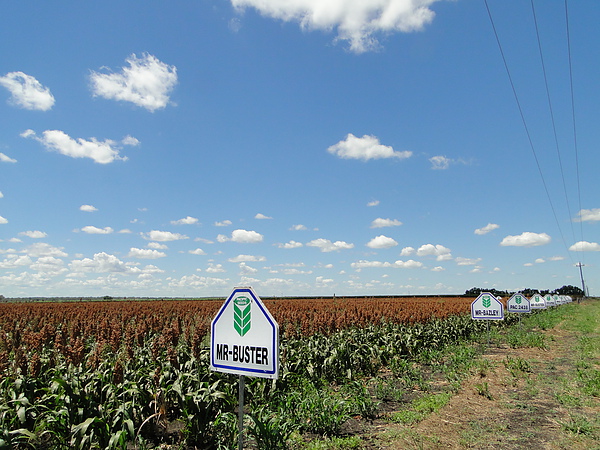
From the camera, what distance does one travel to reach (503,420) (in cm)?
571

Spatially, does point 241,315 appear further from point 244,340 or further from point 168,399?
point 168,399

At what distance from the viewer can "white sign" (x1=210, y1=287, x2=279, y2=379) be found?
3545 mm

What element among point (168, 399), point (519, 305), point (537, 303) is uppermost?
point (519, 305)

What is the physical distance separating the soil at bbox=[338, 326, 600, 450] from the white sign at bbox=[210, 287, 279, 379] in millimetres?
2099

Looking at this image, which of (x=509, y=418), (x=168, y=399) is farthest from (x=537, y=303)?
(x=168, y=399)

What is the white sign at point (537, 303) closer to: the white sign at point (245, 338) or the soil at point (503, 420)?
the soil at point (503, 420)

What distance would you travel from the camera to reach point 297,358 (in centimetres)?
778

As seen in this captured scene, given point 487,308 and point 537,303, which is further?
point 537,303

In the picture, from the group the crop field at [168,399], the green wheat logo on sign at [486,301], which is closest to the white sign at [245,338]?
the crop field at [168,399]

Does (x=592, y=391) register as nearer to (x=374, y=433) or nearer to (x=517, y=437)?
(x=517, y=437)

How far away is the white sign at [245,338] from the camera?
3545mm

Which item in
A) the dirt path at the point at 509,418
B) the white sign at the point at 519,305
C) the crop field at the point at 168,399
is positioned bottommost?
the dirt path at the point at 509,418

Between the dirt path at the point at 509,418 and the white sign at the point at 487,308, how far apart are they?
3.24 m

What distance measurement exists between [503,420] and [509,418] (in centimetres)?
17
